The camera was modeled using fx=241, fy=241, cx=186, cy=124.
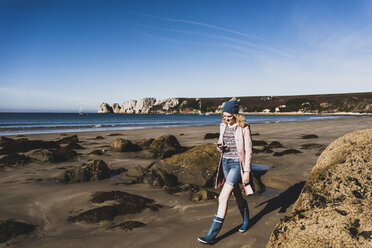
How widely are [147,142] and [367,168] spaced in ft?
37.0

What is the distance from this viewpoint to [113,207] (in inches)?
197

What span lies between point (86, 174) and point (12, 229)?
10.5 ft

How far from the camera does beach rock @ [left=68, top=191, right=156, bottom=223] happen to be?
468cm

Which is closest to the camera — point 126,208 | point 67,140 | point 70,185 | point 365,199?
point 365,199

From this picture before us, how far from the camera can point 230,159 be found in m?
4.09

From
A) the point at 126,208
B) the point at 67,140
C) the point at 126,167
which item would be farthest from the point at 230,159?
the point at 67,140

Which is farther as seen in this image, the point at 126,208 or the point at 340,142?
Result: the point at 126,208

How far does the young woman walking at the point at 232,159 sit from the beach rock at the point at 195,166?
2.48 m

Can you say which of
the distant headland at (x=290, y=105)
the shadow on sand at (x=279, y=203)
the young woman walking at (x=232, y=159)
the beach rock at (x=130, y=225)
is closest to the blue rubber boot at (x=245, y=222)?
the young woman walking at (x=232, y=159)

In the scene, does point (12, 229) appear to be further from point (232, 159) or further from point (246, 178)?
point (246, 178)

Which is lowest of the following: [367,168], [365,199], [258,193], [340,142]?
[258,193]

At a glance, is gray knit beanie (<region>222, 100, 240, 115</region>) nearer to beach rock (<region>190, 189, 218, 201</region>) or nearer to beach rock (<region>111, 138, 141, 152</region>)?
beach rock (<region>190, 189, 218, 201</region>)

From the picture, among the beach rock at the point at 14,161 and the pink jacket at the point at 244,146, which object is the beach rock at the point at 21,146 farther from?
the pink jacket at the point at 244,146

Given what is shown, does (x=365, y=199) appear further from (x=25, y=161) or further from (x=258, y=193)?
(x=25, y=161)
